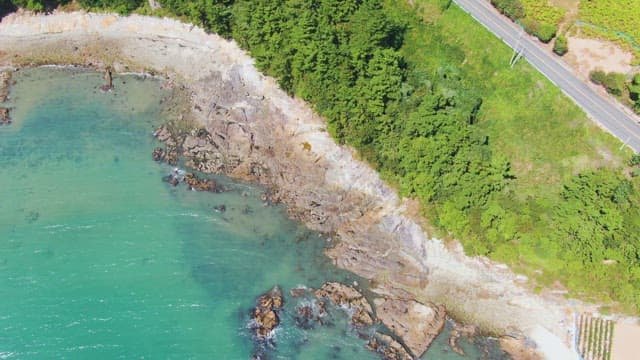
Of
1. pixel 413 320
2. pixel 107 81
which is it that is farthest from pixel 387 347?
pixel 107 81

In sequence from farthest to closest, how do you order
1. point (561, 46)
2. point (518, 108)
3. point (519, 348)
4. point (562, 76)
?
1. point (518, 108)
2. point (562, 76)
3. point (561, 46)
4. point (519, 348)

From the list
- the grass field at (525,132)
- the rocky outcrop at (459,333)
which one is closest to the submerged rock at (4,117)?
the grass field at (525,132)

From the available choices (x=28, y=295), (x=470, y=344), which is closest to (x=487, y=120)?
(x=470, y=344)

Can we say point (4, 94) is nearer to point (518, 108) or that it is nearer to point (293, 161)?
point (293, 161)

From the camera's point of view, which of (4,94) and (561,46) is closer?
(561,46)

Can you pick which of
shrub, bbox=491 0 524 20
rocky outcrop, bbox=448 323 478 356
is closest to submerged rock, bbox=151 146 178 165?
rocky outcrop, bbox=448 323 478 356

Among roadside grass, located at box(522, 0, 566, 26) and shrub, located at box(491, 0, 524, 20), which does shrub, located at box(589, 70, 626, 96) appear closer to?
roadside grass, located at box(522, 0, 566, 26)

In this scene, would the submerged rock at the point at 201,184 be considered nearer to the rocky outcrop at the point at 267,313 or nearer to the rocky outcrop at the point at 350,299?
the rocky outcrop at the point at 267,313
